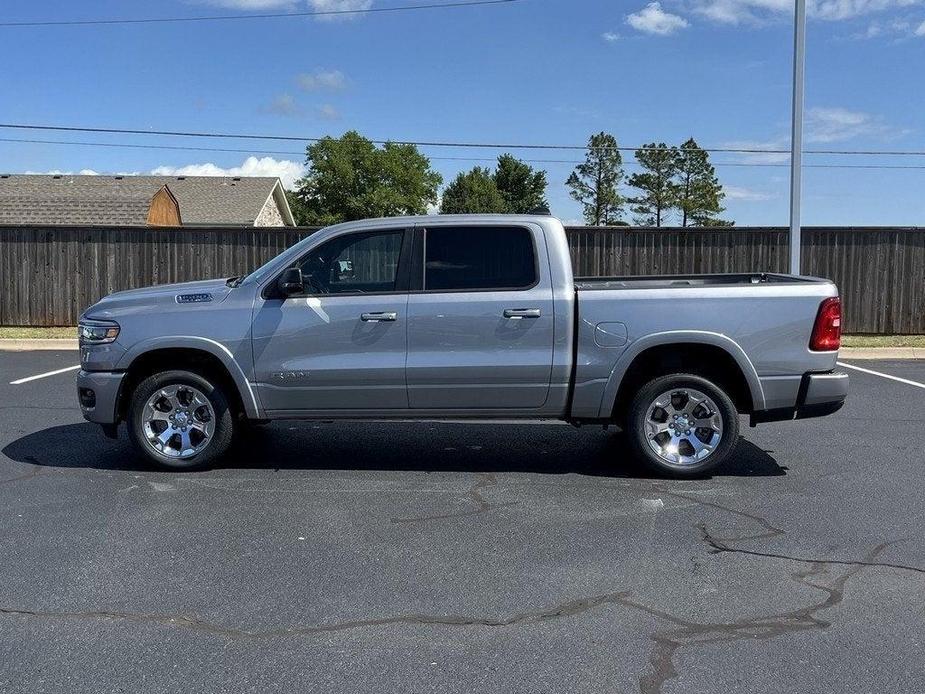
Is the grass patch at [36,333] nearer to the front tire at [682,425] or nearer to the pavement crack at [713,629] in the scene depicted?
the front tire at [682,425]

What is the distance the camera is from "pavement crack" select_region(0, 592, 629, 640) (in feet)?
13.3

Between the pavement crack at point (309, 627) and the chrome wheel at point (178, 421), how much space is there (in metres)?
2.72

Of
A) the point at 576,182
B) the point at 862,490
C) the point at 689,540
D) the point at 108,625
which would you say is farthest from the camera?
the point at 576,182

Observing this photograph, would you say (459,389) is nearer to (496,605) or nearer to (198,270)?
(496,605)

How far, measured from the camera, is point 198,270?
58.6 feet

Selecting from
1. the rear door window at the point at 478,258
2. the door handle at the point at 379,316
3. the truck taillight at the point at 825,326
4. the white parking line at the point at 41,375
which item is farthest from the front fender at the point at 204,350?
the white parking line at the point at 41,375

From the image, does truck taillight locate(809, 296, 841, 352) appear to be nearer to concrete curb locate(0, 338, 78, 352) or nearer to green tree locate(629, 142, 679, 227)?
concrete curb locate(0, 338, 78, 352)

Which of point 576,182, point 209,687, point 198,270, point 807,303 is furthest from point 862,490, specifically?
point 576,182

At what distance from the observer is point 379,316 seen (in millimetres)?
6723

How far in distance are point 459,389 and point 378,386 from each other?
0.59m

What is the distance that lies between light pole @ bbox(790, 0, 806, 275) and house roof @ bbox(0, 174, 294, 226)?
61.9 ft

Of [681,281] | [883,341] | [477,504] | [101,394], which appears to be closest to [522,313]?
[477,504]

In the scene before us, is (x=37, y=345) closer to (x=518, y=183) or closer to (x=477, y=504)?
(x=477, y=504)

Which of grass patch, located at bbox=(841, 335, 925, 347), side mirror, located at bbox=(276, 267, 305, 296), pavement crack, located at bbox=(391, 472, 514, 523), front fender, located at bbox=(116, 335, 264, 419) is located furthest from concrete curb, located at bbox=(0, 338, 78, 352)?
grass patch, located at bbox=(841, 335, 925, 347)
